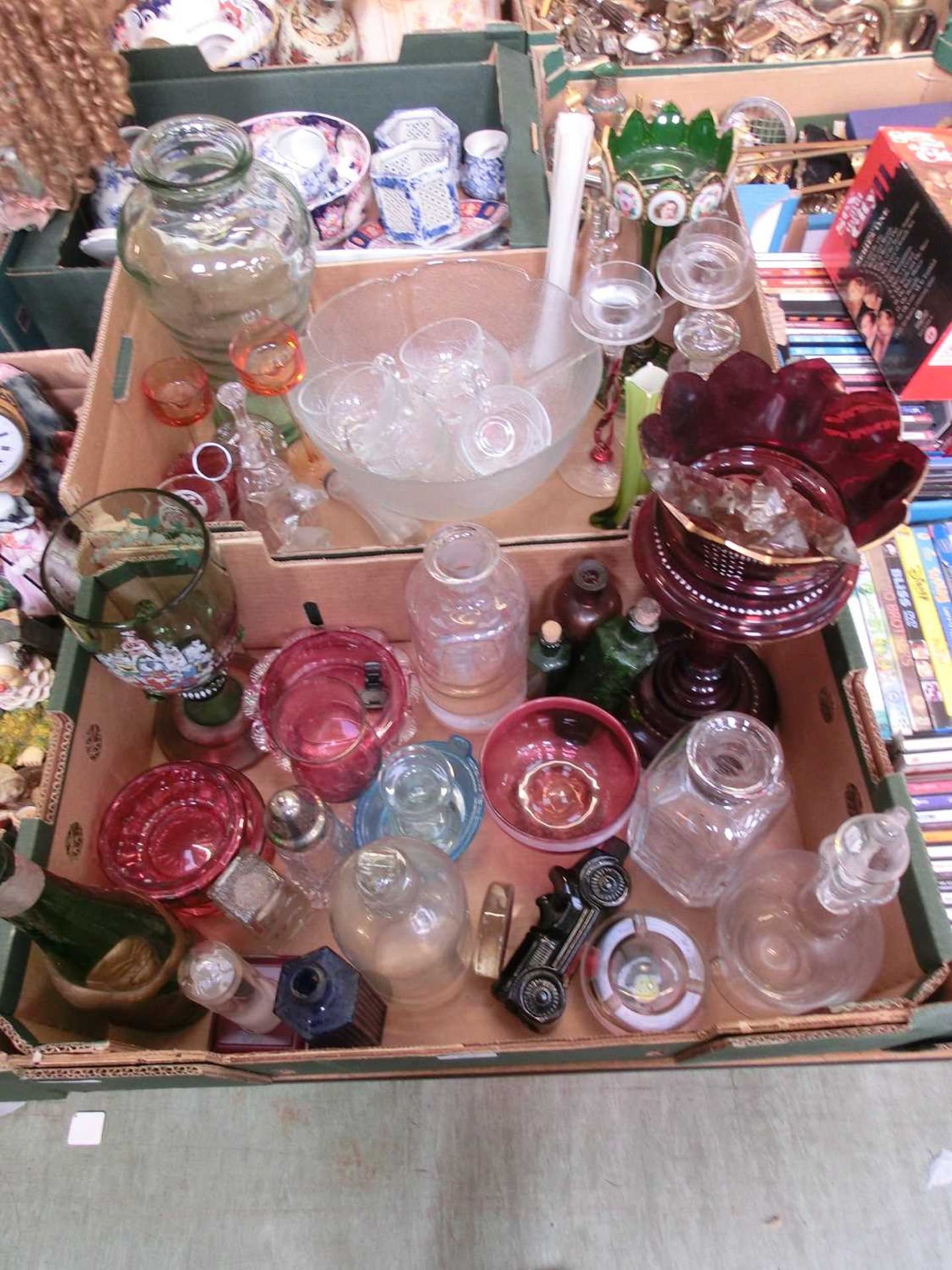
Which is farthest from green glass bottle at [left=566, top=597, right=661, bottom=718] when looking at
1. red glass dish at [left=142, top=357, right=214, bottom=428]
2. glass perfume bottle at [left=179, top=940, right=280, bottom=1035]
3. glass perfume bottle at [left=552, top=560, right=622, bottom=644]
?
red glass dish at [left=142, top=357, right=214, bottom=428]

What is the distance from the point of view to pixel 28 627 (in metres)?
0.86

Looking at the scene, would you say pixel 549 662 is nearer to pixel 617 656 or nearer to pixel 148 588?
pixel 617 656

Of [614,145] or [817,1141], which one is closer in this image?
[817,1141]

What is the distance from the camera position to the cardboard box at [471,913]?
610 millimetres

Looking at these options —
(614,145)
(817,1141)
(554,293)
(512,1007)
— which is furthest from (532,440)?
(817,1141)

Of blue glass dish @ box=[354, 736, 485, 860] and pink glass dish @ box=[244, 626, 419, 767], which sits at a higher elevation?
pink glass dish @ box=[244, 626, 419, 767]

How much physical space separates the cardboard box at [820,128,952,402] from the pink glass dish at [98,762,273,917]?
2.83 feet

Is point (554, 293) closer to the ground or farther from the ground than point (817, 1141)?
farther from the ground

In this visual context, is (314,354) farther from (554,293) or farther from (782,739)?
(782,739)

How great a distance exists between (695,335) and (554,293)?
18 cm

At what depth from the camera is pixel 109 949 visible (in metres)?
0.67

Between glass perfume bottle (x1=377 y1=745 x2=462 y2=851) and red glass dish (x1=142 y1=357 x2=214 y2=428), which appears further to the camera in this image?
red glass dish (x1=142 y1=357 x2=214 y2=428)

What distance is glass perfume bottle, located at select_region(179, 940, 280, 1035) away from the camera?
2.03 feet

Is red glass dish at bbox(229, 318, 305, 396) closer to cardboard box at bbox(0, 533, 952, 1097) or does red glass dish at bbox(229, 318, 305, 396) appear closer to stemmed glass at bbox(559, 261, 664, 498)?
cardboard box at bbox(0, 533, 952, 1097)
